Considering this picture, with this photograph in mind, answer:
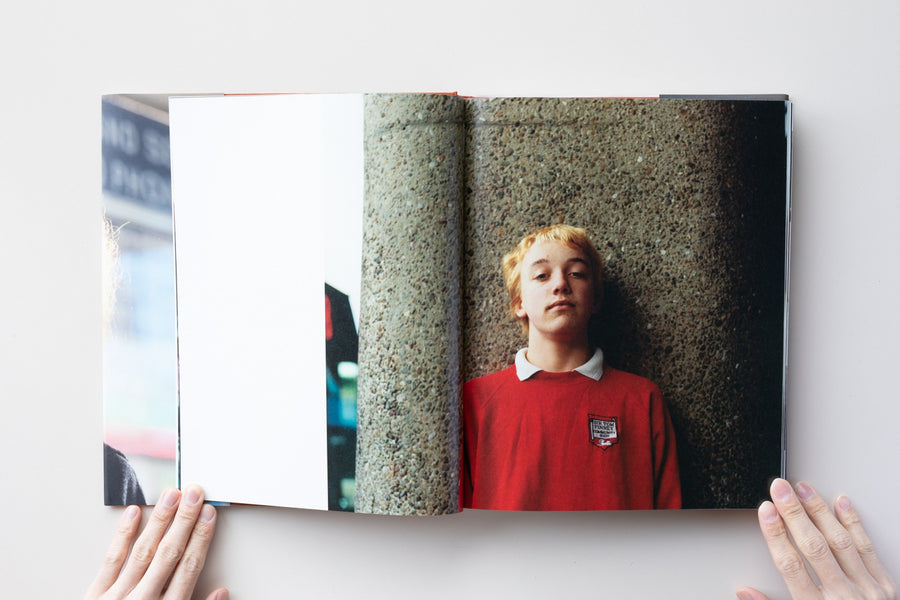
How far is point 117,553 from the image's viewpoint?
0.60 m

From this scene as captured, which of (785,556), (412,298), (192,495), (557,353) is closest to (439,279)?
(412,298)

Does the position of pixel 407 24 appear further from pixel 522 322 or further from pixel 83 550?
pixel 83 550

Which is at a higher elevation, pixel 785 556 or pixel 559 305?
pixel 559 305

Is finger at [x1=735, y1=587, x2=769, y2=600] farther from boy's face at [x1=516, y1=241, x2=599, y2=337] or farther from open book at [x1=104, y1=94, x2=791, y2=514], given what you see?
boy's face at [x1=516, y1=241, x2=599, y2=337]

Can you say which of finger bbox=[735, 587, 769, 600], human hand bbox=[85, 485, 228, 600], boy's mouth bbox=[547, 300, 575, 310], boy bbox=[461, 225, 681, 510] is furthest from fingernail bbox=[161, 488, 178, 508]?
finger bbox=[735, 587, 769, 600]

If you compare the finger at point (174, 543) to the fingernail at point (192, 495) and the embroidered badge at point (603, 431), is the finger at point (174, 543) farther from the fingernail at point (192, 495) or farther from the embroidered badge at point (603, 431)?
the embroidered badge at point (603, 431)

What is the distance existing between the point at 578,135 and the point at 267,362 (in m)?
0.38

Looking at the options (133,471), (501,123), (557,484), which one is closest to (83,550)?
(133,471)

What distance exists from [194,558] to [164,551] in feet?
0.10

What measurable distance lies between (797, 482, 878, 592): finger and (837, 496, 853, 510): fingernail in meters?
0.01

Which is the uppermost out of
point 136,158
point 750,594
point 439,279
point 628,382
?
point 136,158

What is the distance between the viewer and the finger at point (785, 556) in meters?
0.58

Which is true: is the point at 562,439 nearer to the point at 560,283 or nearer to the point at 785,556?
the point at 560,283

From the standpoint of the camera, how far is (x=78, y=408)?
63 centimetres
